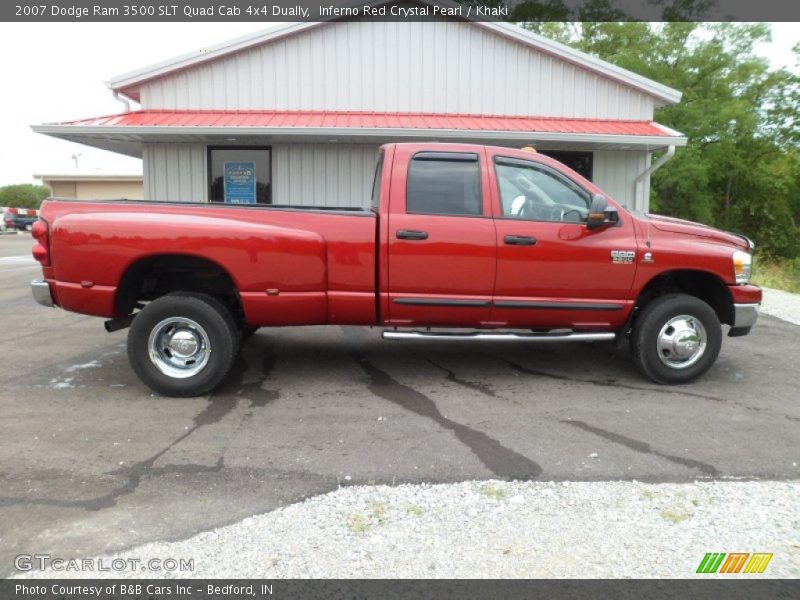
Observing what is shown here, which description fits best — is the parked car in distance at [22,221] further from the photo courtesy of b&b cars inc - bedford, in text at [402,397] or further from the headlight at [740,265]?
the headlight at [740,265]

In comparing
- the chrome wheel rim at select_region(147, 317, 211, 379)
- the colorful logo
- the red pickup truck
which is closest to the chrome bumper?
the red pickup truck

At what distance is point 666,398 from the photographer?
5.16m

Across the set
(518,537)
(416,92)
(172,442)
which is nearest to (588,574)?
(518,537)

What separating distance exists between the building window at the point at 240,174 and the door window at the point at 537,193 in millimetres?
7327

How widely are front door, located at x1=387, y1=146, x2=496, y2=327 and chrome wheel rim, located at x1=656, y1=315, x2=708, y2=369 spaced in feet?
5.34

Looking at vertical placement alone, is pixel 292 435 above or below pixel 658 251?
below

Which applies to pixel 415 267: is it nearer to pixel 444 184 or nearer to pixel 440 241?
pixel 440 241

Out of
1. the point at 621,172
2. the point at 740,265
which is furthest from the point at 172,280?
the point at 621,172

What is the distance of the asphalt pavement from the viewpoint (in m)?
3.32

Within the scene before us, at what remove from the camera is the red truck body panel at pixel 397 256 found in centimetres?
488

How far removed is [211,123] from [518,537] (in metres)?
9.37

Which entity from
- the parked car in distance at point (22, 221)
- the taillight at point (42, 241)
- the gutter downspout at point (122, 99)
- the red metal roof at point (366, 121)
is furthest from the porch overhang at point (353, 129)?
the parked car in distance at point (22, 221)

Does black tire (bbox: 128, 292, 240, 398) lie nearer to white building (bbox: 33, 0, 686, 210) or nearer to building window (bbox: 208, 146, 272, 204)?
white building (bbox: 33, 0, 686, 210)

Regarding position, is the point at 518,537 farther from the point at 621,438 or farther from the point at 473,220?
the point at 473,220
